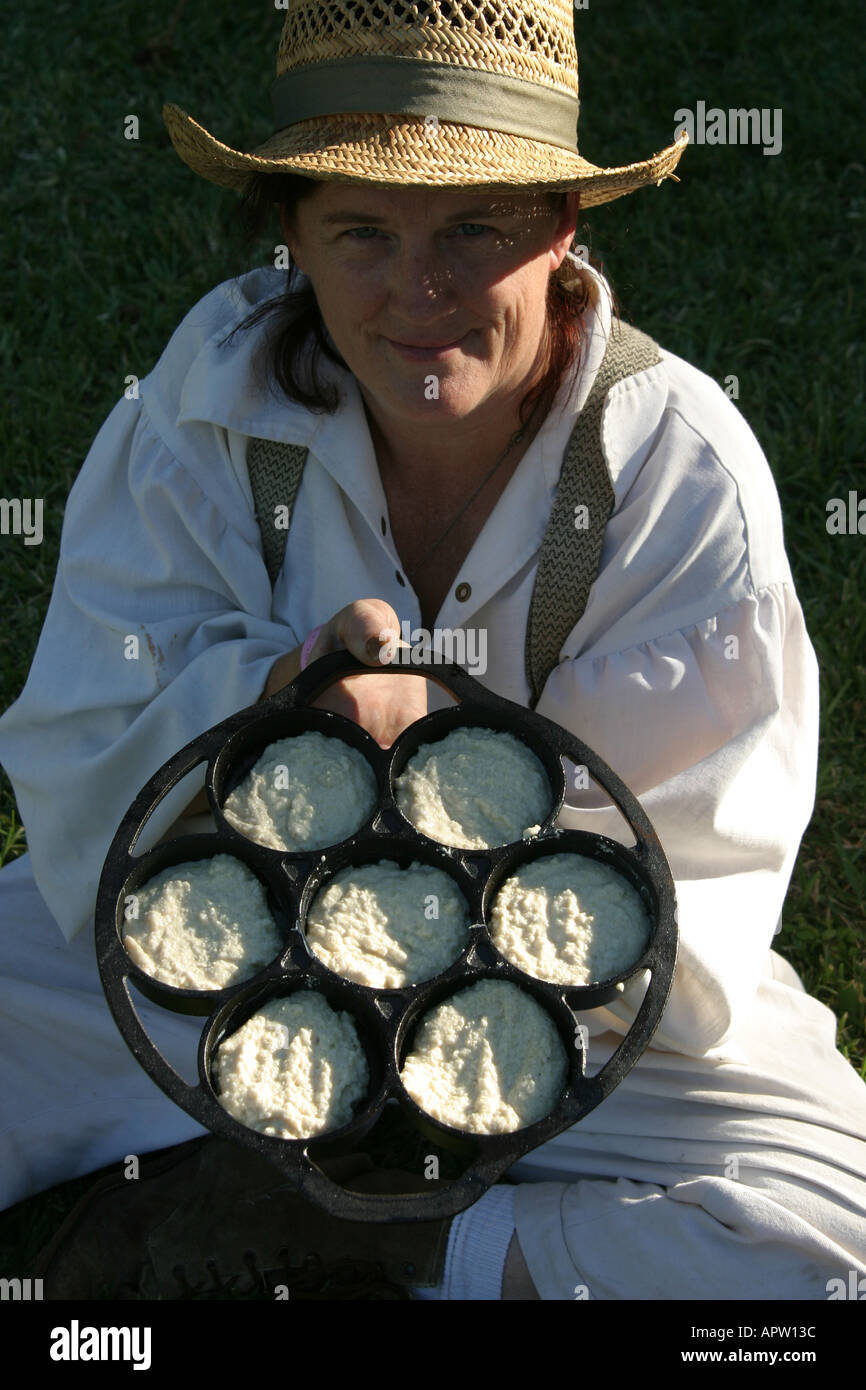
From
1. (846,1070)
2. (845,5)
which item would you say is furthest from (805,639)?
(845,5)

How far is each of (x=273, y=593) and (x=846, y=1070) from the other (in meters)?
1.07

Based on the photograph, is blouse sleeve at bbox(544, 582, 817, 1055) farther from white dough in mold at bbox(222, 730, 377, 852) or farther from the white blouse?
white dough in mold at bbox(222, 730, 377, 852)

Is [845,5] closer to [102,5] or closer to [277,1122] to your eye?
[102,5]

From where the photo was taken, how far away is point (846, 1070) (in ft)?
6.52

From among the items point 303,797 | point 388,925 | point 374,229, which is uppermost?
point 374,229

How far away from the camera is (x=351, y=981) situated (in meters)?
1.50

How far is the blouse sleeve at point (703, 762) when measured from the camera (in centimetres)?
180

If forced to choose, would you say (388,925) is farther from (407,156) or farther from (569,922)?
(407,156)

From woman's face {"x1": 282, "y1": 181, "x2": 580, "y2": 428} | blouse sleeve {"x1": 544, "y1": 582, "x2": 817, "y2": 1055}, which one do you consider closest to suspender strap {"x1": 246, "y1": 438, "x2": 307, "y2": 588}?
woman's face {"x1": 282, "y1": 181, "x2": 580, "y2": 428}

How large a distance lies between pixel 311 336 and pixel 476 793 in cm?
75

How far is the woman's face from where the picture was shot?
1599 millimetres

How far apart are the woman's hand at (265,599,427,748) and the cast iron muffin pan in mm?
37

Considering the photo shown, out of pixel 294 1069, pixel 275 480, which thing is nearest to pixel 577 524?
pixel 275 480

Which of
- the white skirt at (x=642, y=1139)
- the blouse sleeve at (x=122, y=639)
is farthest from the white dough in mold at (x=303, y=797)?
the white skirt at (x=642, y=1139)
